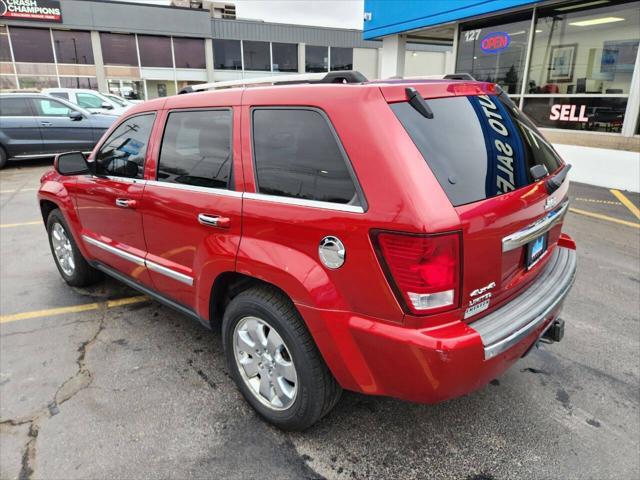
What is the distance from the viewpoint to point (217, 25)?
34.4 meters

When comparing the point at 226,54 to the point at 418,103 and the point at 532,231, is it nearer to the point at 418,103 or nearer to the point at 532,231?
the point at 418,103

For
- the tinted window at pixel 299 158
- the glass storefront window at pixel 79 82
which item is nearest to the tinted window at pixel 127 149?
the tinted window at pixel 299 158

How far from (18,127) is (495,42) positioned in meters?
12.1

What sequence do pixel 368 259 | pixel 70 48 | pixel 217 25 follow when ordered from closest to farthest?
pixel 368 259
pixel 70 48
pixel 217 25

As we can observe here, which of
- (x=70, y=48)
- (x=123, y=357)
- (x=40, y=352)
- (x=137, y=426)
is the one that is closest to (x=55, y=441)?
(x=137, y=426)

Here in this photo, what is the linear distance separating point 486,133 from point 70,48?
34896 millimetres

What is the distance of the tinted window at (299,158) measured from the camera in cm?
209

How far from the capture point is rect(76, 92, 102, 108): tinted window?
14.5m

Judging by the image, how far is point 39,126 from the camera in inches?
456

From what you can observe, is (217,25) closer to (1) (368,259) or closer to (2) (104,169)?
(2) (104,169)

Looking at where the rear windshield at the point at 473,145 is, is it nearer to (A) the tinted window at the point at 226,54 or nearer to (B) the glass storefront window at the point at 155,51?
(B) the glass storefront window at the point at 155,51

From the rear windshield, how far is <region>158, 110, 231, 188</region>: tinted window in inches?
41.3

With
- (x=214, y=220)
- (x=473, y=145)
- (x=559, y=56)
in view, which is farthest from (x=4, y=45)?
(x=473, y=145)

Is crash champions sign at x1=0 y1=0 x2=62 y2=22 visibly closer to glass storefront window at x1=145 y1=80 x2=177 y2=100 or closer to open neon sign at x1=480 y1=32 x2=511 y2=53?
glass storefront window at x1=145 y1=80 x2=177 y2=100
